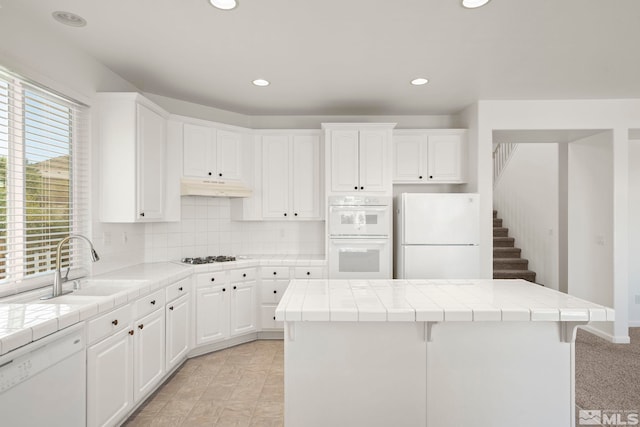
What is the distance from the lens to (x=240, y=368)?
10.3 ft

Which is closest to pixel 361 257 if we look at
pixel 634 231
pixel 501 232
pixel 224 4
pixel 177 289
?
pixel 177 289

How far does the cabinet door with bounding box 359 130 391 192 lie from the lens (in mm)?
3812

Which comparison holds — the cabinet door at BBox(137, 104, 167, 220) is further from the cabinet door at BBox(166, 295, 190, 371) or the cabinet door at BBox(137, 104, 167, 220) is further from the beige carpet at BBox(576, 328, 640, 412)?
the beige carpet at BBox(576, 328, 640, 412)

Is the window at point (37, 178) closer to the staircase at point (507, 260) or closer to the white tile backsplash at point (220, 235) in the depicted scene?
the white tile backsplash at point (220, 235)

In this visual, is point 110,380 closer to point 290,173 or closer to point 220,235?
point 220,235

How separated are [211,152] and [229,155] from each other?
208 millimetres

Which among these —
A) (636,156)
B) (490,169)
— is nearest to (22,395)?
(490,169)

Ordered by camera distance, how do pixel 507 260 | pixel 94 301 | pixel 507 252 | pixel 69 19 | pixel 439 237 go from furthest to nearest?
pixel 507 252 → pixel 507 260 → pixel 439 237 → pixel 69 19 → pixel 94 301

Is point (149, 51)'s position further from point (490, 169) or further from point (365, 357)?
point (490, 169)

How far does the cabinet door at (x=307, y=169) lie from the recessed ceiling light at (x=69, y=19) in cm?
224

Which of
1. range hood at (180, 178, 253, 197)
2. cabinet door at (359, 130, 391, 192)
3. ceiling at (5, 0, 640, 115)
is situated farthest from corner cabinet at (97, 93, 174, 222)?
cabinet door at (359, 130, 391, 192)

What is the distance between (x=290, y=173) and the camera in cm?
408

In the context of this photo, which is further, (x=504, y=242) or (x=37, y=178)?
(x=504, y=242)

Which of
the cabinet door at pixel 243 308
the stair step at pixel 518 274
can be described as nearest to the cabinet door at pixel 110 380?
the cabinet door at pixel 243 308
